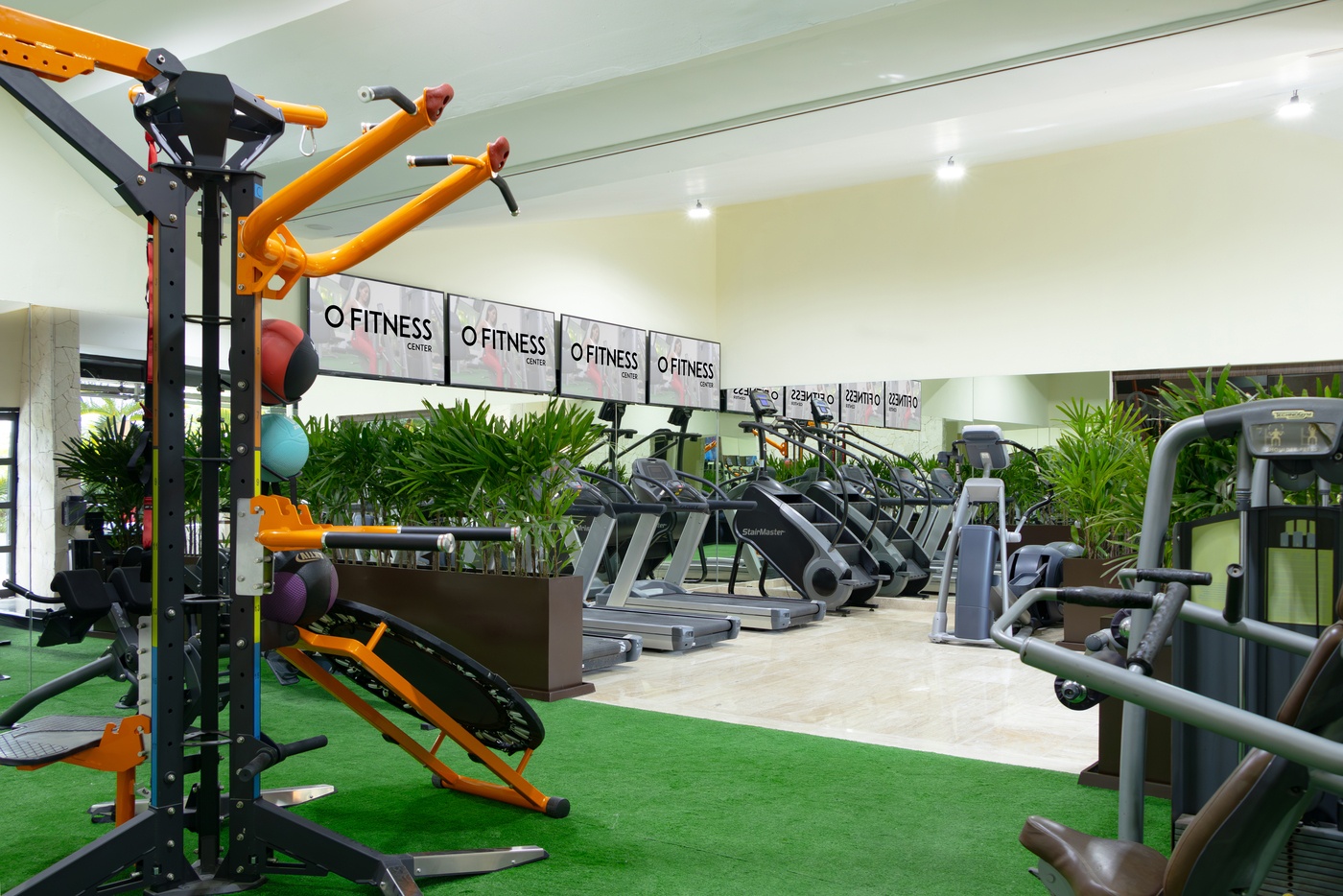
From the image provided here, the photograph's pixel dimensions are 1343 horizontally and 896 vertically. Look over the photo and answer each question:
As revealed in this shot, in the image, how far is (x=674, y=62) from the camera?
18.1 feet

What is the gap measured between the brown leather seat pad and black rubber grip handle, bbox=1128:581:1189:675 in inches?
13.2

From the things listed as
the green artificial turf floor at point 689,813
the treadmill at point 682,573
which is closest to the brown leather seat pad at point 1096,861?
the green artificial turf floor at point 689,813

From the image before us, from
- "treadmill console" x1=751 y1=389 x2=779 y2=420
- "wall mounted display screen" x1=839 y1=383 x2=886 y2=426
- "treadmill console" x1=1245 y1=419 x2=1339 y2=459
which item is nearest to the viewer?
"treadmill console" x1=1245 y1=419 x2=1339 y2=459

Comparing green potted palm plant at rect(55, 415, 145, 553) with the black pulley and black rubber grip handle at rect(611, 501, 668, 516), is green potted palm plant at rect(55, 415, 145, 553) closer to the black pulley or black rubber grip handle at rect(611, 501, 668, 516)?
black rubber grip handle at rect(611, 501, 668, 516)

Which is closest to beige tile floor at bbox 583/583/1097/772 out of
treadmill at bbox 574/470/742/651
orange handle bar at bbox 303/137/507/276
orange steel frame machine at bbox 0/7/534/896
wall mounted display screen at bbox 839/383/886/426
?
treadmill at bbox 574/470/742/651

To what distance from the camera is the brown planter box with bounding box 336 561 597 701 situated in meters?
4.71

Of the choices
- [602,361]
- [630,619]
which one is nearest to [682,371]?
[602,361]

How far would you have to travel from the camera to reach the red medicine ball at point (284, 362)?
2326 mm

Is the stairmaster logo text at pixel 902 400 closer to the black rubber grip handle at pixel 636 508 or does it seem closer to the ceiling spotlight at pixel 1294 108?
the ceiling spotlight at pixel 1294 108

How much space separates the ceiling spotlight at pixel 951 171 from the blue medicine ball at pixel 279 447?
28.2 feet

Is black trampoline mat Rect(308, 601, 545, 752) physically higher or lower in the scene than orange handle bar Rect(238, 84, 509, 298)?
lower

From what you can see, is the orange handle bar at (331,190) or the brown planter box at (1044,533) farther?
the brown planter box at (1044,533)

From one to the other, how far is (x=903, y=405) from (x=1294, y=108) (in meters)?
4.34

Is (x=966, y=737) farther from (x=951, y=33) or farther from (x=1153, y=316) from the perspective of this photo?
(x=1153, y=316)
